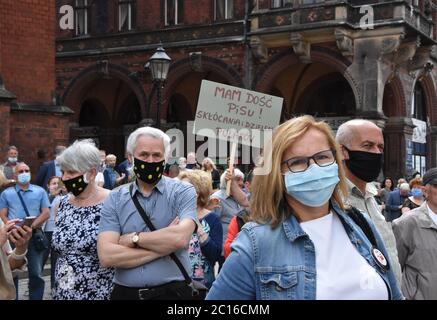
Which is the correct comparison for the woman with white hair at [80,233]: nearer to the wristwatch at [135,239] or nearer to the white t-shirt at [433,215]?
the wristwatch at [135,239]

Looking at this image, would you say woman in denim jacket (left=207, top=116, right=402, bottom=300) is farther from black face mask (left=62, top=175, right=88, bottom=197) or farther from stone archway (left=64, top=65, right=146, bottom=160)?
stone archway (left=64, top=65, right=146, bottom=160)

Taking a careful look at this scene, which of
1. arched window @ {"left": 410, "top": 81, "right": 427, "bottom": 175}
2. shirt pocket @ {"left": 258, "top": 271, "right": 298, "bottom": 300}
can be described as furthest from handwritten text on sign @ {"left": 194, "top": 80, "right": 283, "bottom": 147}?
arched window @ {"left": 410, "top": 81, "right": 427, "bottom": 175}

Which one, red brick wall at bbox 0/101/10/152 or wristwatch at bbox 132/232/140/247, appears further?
red brick wall at bbox 0/101/10/152

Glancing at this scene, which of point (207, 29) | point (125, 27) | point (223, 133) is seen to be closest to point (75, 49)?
point (125, 27)

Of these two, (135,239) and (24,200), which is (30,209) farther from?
(135,239)

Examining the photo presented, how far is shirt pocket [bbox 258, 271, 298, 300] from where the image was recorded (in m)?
2.48

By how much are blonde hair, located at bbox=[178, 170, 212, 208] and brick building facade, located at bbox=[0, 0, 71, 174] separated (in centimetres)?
961

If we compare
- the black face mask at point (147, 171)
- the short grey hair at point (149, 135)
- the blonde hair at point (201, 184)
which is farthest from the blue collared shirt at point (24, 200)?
the black face mask at point (147, 171)

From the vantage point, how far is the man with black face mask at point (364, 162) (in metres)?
4.11

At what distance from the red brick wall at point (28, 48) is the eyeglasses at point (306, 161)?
13840 millimetres

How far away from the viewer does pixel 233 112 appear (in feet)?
24.7

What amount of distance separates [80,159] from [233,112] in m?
3.05

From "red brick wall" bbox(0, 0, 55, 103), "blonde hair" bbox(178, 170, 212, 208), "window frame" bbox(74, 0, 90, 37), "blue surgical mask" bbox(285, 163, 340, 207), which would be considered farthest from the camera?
"window frame" bbox(74, 0, 90, 37)

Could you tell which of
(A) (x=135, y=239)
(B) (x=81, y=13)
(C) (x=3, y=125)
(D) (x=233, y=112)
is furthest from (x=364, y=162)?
(B) (x=81, y=13)
